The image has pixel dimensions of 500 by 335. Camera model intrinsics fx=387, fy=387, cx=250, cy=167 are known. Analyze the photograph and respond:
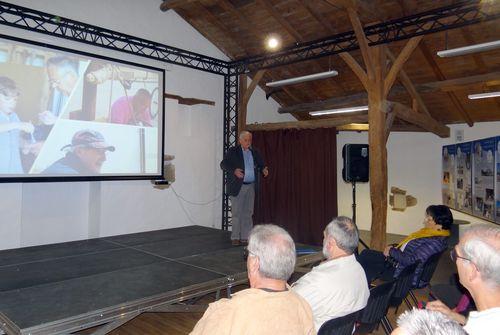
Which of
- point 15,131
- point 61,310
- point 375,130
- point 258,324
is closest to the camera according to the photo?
point 258,324

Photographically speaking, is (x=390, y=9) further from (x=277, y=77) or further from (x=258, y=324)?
(x=258, y=324)

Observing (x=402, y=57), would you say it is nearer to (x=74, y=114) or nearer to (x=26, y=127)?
(x=74, y=114)

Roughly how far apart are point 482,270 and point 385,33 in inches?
182

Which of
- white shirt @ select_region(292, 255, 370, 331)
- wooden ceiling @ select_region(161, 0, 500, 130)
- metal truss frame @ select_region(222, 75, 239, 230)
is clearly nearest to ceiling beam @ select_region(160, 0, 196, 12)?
wooden ceiling @ select_region(161, 0, 500, 130)

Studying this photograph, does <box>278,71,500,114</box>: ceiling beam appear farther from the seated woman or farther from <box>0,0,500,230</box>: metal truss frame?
the seated woman

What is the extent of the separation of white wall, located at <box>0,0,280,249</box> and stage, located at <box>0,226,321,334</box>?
79 cm

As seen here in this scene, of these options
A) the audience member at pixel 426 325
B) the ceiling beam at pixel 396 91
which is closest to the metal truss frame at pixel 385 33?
the ceiling beam at pixel 396 91

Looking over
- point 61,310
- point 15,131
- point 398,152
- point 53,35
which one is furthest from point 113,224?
point 398,152

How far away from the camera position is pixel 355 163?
216 inches

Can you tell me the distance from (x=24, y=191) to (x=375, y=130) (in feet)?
15.7

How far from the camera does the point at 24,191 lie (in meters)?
4.96

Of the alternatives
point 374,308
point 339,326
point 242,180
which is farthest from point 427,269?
point 242,180

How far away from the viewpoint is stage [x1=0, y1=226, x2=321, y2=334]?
2.41m

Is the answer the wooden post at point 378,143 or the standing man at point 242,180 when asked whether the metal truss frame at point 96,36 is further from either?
the wooden post at point 378,143
